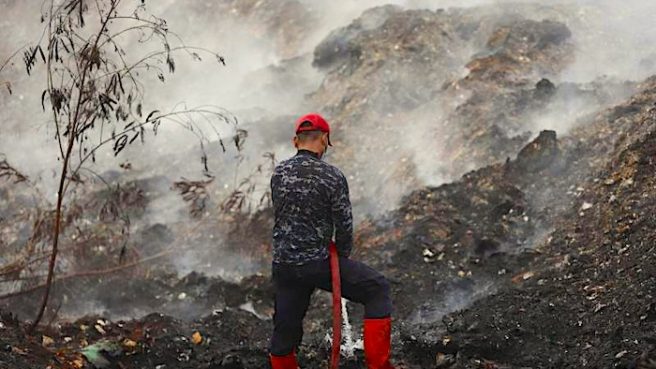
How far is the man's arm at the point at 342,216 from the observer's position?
11.8 feet

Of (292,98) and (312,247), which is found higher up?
(292,98)

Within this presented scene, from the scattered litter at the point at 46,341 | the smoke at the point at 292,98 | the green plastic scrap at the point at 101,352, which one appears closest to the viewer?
Answer: the green plastic scrap at the point at 101,352

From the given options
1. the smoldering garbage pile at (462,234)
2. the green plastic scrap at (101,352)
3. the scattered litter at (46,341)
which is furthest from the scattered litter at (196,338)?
the scattered litter at (46,341)

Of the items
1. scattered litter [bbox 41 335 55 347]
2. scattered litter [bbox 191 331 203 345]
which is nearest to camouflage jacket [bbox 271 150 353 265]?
scattered litter [bbox 191 331 203 345]

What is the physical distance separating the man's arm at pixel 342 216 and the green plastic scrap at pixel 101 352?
2.03 m

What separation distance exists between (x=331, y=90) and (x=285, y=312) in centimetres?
885

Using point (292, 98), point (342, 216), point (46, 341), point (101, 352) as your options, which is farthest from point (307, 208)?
point (292, 98)

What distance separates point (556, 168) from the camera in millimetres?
7285

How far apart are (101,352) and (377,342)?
2.20 metres

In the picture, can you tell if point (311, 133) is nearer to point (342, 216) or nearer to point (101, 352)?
point (342, 216)

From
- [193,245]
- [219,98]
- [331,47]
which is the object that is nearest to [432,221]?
[193,245]

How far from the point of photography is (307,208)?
359 cm

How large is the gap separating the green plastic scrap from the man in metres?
1.53

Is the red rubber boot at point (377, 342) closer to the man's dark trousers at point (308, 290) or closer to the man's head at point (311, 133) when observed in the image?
the man's dark trousers at point (308, 290)
